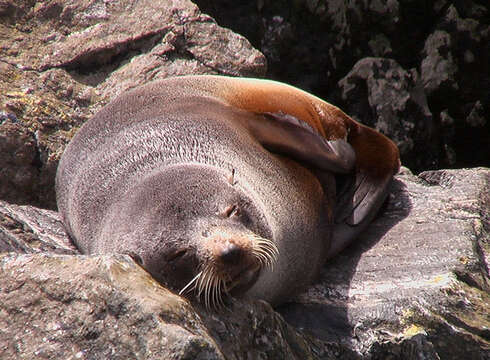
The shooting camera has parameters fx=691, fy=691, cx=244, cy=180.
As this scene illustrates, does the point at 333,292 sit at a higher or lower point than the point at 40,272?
lower

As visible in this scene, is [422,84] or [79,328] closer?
[79,328]

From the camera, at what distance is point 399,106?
24.8 feet

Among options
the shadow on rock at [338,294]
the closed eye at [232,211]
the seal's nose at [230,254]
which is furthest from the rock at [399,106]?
the seal's nose at [230,254]

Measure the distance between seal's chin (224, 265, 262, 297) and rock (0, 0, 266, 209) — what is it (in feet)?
10.7

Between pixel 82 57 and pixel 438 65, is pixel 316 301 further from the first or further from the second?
pixel 82 57

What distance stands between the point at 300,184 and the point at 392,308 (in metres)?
1.20

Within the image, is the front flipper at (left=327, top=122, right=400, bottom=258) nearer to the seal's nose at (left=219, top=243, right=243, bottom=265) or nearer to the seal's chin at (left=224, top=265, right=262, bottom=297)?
the seal's chin at (left=224, top=265, right=262, bottom=297)

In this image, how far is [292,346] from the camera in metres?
3.58

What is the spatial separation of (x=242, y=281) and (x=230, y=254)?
11.0 inches

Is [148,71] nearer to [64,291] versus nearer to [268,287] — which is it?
[268,287]

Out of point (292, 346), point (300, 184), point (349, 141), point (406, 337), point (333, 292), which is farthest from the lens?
point (349, 141)

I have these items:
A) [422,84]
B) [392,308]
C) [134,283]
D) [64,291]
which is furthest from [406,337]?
[422,84]

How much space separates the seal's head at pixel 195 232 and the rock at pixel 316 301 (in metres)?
0.20

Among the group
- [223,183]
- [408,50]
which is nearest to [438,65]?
[408,50]
